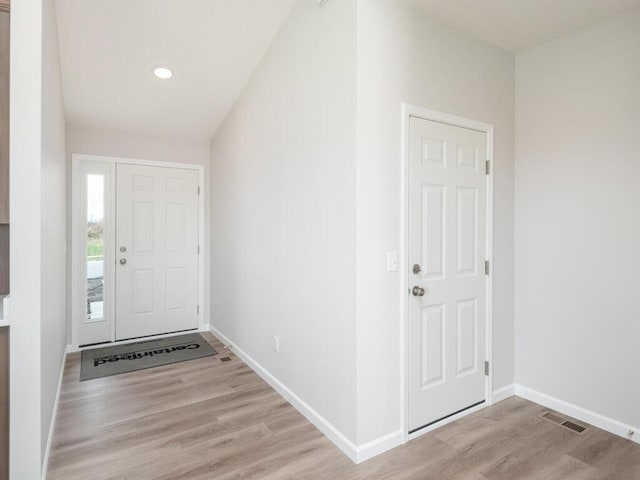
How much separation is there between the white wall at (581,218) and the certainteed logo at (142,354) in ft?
10.6

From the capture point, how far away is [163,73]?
10.3 ft

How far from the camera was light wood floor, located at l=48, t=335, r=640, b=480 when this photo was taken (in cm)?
187

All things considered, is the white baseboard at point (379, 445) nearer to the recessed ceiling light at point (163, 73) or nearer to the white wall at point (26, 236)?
the white wall at point (26, 236)

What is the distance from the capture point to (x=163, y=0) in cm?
243

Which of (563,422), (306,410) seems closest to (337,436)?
(306,410)

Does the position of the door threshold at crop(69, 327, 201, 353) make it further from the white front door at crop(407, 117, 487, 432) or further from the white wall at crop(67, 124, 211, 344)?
the white front door at crop(407, 117, 487, 432)

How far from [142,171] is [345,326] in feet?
10.8

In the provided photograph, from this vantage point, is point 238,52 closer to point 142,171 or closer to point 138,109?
point 138,109

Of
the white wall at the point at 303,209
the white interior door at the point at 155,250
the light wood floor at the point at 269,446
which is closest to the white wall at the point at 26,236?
the light wood floor at the point at 269,446

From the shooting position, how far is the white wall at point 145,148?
12.4 ft

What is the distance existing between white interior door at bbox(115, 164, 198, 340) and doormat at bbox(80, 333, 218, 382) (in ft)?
0.89

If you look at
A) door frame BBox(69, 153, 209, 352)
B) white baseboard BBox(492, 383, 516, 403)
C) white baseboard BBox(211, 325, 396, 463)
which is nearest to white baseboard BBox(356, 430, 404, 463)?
white baseboard BBox(211, 325, 396, 463)

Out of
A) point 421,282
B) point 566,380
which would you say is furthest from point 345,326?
point 566,380

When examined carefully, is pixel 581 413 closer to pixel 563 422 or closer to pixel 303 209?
pixel 563 422
